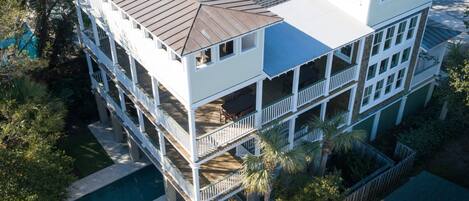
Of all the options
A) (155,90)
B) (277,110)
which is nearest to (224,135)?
(277,110)

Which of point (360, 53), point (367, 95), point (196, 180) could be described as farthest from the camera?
point (367, 95)

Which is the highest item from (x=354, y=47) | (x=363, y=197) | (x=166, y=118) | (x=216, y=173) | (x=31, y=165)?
(x=354, y=47)

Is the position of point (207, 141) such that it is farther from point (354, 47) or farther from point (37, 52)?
point (37, 52)

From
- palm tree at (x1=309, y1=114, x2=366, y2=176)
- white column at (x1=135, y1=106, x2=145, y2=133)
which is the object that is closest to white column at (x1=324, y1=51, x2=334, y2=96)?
palm tree at (x1=309, y1=114, x2=366, y2=176)

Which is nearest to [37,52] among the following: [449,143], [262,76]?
[262,76]

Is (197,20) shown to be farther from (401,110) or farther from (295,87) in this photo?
(401,110)
